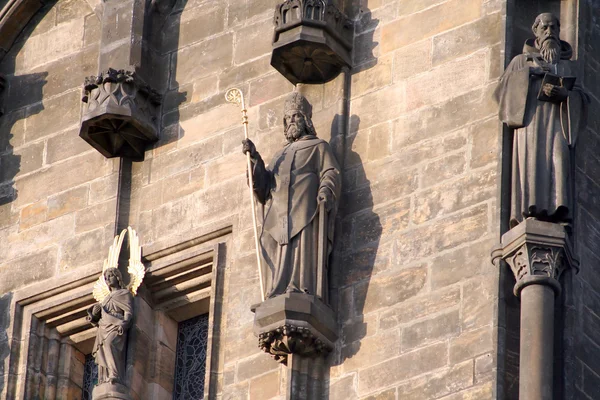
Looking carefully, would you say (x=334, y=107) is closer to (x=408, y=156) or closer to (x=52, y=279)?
(x=408, y=156)

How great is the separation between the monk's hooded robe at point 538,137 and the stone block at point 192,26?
10.8ft

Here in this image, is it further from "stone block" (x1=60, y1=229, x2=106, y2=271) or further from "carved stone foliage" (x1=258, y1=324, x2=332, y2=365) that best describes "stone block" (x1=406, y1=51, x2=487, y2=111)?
"stone block" (x1=60, y1=229, x2=106, y2=271)

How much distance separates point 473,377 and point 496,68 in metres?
2.72

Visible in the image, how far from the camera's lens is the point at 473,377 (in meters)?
23.0

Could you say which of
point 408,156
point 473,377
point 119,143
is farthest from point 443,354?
point 119,143

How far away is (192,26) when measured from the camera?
26.7 meters

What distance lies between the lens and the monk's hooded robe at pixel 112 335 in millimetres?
25297

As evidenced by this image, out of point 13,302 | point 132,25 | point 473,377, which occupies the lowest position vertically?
point 473,377

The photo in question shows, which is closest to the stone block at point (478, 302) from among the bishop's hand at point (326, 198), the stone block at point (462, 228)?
the stone block at point (462, 228)

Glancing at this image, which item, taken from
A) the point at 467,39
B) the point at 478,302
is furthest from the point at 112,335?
the point at 467,39

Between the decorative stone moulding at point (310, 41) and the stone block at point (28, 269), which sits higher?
the decorative stone moulding at point (310, 41)

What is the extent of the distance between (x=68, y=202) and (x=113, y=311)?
1.42 metres

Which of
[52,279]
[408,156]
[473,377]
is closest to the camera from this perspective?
[473,377]

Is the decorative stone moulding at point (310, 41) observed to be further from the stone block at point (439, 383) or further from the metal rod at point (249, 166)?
the stone block at point (439, 383)
